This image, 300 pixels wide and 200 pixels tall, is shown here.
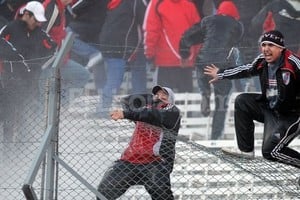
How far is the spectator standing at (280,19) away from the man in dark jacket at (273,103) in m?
4.39

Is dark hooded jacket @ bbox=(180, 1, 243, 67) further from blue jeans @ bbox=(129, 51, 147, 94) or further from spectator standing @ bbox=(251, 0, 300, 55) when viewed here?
blue jeans @ bbox=(129, 51, 147, 94)

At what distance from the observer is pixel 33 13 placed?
12.0 m

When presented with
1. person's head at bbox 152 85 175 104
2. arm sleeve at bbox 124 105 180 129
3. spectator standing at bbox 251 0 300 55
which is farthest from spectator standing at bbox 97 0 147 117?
arm sleeve at bbox 124 105 180 129

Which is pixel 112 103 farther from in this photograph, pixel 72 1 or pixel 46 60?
pixel 72 1

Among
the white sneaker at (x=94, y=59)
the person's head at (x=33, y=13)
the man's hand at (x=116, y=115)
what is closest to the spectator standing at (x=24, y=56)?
the person's head at (x=33, y=13)

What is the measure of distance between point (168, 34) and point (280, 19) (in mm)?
1562

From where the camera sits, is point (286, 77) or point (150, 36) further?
point (150, 36)

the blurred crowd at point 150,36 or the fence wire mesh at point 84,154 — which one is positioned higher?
the blurred crowd at point 150,36

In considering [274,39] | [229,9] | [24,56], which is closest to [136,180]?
[274,39]

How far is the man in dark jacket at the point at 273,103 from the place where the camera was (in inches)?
298

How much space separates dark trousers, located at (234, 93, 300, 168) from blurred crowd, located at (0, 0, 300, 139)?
109 inches

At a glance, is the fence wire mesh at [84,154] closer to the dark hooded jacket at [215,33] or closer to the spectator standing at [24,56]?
the spectator standing at [24,56]

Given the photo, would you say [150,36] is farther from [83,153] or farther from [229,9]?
[83,153]

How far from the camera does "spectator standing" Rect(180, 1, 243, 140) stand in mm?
11445
